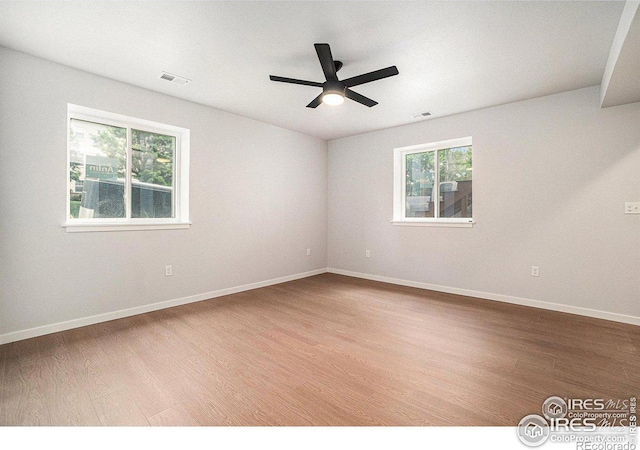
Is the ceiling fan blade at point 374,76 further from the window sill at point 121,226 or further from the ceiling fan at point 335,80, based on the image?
the window sill at point 121,226

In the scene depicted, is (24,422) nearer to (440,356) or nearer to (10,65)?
(440,356)

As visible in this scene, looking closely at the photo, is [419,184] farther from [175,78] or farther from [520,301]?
[175,78]

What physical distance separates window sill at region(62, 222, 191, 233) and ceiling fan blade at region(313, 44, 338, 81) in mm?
2451

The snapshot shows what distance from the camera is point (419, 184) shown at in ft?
16.2

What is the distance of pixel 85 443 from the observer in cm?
148

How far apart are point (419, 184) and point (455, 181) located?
568 millimetres

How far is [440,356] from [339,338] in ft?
2.79

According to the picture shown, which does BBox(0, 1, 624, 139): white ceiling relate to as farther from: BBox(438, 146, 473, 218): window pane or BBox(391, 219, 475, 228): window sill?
BBox(391, 219, 475, 228): window sill

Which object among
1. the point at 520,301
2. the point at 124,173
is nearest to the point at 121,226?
the point at 124,173

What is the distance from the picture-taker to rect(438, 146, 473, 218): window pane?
14.4 feet

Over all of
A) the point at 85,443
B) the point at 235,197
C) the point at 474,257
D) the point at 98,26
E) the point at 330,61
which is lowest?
the point at 85,443

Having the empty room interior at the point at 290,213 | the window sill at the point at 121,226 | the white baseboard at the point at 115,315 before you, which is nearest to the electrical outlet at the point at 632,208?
the empty room interior at the point at 290,213

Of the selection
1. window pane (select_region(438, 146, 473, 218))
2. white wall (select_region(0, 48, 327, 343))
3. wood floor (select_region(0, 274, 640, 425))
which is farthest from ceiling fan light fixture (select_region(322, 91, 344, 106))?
window pane (select_region(438, 146, 473, 218))

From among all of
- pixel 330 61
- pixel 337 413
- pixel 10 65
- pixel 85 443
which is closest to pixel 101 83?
pixel 10 65
